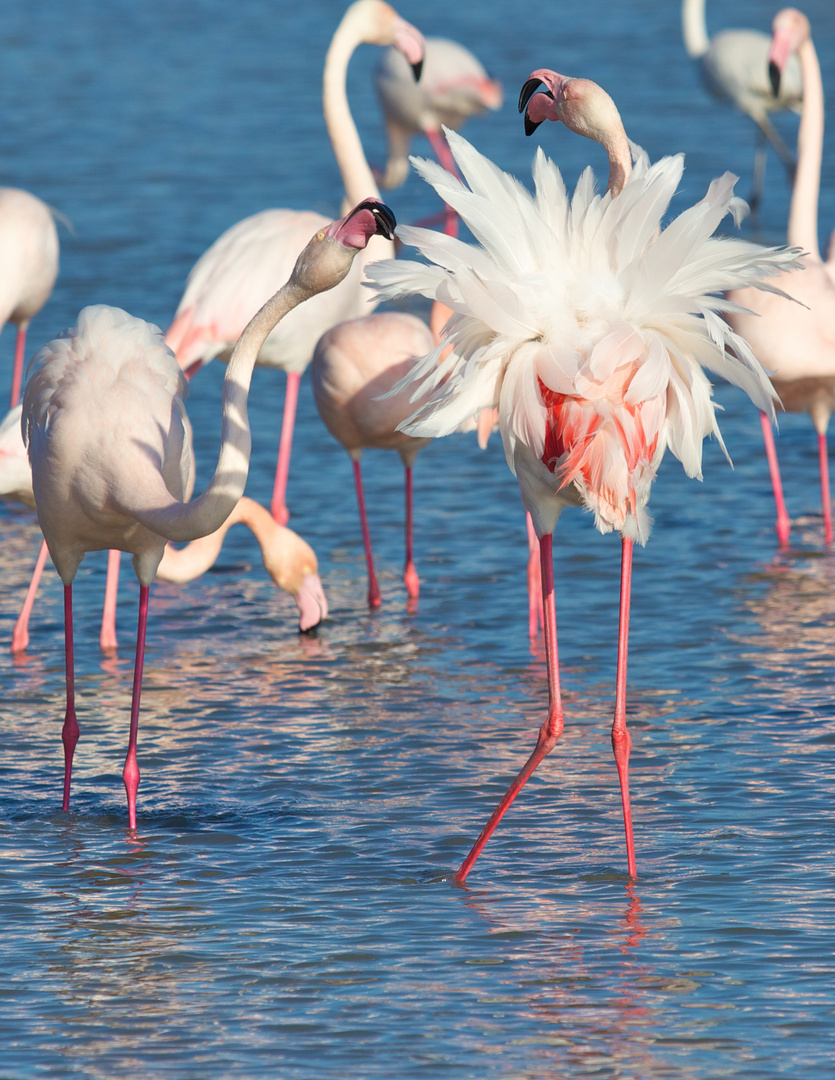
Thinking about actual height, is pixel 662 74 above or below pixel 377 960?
above

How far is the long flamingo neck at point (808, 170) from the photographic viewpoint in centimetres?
869

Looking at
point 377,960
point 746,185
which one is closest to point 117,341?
point 377,960

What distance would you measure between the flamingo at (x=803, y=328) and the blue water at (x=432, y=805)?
0.45 metres

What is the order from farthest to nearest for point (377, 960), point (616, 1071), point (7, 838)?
point (7, 838) → point (377, 960) → point (616, 1071)

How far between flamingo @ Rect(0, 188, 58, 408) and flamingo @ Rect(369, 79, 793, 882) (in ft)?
16.7

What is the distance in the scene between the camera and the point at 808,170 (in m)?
8.84

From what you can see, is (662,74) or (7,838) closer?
(7,838)

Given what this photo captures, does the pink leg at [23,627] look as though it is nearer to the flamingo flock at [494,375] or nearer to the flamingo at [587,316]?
the flamingo flock at [494,375]

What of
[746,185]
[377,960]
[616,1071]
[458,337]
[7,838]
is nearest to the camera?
[616,1071]

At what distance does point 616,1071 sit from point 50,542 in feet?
8.95

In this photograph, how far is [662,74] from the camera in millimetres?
20703

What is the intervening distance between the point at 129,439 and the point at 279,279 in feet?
11.2

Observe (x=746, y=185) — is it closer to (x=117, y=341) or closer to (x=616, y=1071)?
(x=117, y=341)

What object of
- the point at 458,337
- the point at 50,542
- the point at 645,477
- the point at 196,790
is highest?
the point at 458,337
